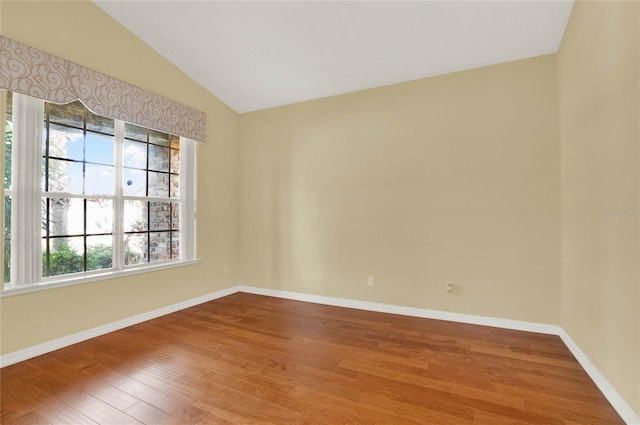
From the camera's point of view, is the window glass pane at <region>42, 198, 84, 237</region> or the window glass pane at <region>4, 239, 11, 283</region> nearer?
the window glass pane at <region>4, 239, 11, 283</region>

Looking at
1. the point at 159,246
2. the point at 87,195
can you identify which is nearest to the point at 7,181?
the point at 87,195

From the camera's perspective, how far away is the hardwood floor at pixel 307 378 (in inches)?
66.7

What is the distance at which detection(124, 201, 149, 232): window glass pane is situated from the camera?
10.4ft

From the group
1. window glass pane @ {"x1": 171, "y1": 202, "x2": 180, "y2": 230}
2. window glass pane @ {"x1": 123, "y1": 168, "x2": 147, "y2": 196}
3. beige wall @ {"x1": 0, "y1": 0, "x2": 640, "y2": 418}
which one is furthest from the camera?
window glass pane @ {"x1": 171, "y1": 202, "x2": 180, "y2": 230}

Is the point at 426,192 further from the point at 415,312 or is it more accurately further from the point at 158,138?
the point at 158,138

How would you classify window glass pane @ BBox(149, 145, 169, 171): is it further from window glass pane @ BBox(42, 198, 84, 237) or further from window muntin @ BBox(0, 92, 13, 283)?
window muntin @ BBox(0, 92, 13, 283)

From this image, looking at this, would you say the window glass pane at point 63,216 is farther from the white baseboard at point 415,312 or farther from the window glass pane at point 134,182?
the white baseboard at point 415,312

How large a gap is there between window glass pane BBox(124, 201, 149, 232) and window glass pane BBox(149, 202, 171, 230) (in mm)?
72

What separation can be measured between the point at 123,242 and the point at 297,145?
2.41m

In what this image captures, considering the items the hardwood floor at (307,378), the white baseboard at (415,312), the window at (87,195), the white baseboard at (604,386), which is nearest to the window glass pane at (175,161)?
the window at (87,195)

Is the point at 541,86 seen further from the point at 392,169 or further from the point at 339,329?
the point at 339,329

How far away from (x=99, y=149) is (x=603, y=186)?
4276mm

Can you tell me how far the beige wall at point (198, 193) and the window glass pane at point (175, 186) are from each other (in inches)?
10.7

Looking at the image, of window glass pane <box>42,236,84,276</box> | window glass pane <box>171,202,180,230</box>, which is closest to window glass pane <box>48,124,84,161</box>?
window glass pane <box>42,236,84,276</box>
